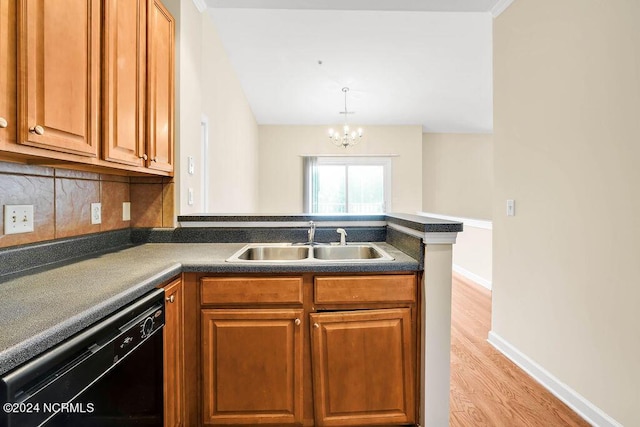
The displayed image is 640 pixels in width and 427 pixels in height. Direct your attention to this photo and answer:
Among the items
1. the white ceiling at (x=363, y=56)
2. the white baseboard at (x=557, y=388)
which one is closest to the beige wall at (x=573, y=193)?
the white baseboard at (x=557, y=388)

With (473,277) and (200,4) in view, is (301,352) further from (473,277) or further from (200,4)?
(473,277)

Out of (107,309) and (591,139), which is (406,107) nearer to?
(591,139)

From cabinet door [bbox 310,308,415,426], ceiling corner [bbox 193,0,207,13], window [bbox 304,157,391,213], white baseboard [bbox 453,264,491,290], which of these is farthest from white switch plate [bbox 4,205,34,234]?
window [bbox 304,157,391,213]

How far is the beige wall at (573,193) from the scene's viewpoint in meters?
1.51

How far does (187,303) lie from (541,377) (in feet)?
7.09

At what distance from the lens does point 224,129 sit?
366 cm

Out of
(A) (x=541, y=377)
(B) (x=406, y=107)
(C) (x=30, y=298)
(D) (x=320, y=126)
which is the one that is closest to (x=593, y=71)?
(A) (x=541, y=377)

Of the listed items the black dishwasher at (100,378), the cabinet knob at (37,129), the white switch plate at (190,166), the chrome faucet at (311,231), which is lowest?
the black dishwasher at (100,378)

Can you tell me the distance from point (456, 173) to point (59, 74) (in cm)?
696

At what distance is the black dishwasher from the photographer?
66 cm

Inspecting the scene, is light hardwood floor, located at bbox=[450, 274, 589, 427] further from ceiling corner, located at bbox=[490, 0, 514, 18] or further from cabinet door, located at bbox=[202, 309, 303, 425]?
ceiling corner, located at bbox=[490, 0, 514, 18]

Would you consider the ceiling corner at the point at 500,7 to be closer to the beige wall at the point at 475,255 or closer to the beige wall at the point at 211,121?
the beige wall at the point at 211,121

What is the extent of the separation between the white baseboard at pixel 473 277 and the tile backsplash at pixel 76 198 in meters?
3.84

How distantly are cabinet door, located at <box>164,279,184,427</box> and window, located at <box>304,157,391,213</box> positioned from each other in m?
5.23
